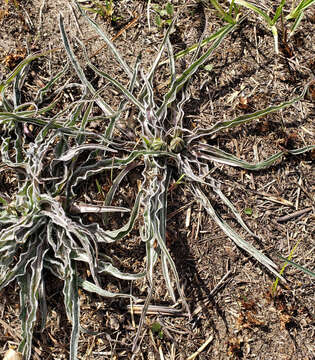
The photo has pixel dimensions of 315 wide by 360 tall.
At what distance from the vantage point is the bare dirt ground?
203 centimetres

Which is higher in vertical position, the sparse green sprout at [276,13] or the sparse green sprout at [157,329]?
the sparse green sprout at [276,13]

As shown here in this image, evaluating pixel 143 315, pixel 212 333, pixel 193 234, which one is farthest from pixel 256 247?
pixel 143 315

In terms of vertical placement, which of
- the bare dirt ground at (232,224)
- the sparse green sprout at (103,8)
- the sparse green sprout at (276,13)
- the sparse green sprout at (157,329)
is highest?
the sparse green sprout at (103,8)

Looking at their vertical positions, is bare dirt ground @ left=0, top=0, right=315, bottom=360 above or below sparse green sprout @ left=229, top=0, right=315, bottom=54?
below

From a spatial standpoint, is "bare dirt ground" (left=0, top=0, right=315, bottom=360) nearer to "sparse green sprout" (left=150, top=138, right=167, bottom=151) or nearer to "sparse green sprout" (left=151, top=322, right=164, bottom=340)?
"sparse green sprout" (left=151, top=322, right=164, bottom=340)

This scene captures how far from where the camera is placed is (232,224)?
2102mm

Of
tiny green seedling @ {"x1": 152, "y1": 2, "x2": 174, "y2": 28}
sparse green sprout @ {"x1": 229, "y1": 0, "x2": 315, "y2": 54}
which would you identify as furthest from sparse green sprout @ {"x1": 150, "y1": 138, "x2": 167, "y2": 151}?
sparse green sprout @ {"x1": 229, "y1": 0, "x2": 315, "y2": 54}

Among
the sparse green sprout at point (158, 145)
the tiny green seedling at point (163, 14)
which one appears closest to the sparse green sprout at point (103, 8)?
the tiny green seedling at point (163, 14)

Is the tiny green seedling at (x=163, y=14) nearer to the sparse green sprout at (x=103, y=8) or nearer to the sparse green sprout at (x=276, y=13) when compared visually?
the sparse green sprout at (x=103, y=8)

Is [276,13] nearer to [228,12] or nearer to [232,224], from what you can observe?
[228,12]

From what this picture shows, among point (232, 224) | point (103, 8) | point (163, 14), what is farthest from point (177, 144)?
point (103, 8)

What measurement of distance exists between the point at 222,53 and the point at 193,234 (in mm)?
934

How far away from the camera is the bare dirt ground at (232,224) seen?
2.03 metres

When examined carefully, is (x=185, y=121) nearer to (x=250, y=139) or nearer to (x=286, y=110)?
(x=250, y=139)
